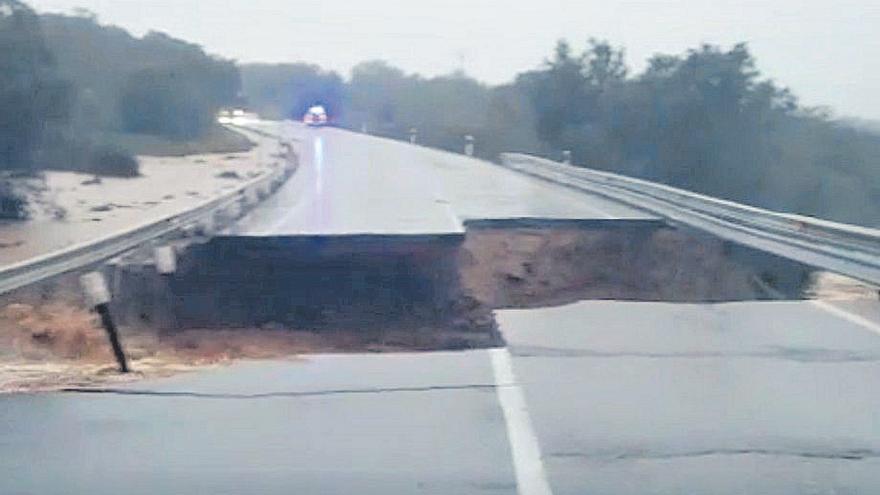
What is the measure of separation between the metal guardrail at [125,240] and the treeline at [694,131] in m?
19.2

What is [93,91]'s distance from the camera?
5800 centimetres

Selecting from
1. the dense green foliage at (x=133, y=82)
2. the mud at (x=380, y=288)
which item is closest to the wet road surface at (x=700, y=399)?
the mud at (x=380, y=288)

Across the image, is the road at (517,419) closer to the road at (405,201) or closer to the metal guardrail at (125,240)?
the metal guardrail at (125,240)

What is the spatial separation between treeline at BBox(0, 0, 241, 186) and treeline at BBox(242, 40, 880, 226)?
49.8 feet

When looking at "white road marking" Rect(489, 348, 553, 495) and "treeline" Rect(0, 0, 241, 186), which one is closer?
"white road marking" Rect(489, 348, 553, 495)

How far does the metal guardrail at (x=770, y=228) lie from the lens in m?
15.2

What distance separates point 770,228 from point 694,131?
42.5 m

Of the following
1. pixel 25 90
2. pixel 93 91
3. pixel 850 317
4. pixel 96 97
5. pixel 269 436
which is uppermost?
pixel 25 90

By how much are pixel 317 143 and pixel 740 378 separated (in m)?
65.7

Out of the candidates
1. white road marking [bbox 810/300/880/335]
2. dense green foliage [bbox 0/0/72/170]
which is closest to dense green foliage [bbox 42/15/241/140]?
dense green foliage [bbox 0/0/72/170]

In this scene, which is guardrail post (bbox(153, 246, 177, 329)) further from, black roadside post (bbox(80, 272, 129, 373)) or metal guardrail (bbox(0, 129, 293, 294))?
black roadside post (bbox(80, 272, 129, 373))

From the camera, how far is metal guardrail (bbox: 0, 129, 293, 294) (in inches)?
504

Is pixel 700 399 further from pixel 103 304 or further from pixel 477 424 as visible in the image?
pixel 103 304

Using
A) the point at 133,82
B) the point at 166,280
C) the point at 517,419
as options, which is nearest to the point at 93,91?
the point at 133,82
